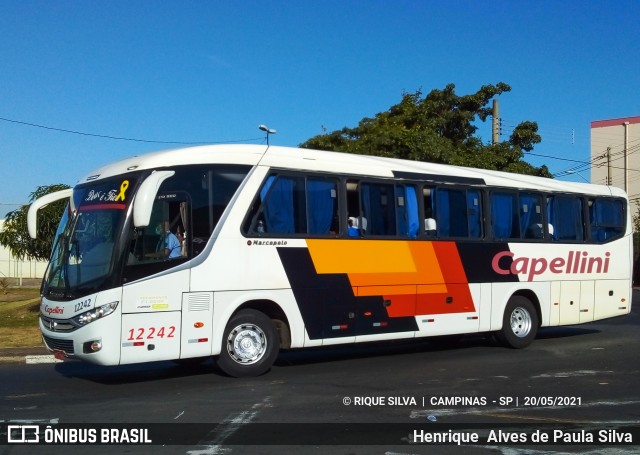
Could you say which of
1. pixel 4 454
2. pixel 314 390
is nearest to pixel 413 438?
pixel 314 390

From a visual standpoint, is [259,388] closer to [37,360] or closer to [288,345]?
[288,345]

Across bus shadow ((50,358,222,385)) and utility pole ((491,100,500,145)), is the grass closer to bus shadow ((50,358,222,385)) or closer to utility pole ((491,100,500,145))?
bus shadow ((50,358,222,385))

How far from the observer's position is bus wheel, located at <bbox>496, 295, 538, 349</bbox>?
1446 centimetres

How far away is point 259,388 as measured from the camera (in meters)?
10.0

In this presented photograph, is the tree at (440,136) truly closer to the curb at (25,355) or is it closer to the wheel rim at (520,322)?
the wheel rim at (520,322)

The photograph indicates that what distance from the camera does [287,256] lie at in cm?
1132

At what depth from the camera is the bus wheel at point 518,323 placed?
47.5 feet

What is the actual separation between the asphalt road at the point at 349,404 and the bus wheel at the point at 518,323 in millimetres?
744

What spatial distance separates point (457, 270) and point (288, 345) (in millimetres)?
3832

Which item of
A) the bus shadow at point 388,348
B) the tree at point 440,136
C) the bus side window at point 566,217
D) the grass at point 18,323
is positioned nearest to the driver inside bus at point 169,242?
the bus shadow at point 388,348

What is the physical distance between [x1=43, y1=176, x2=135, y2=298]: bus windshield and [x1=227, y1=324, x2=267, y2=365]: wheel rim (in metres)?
2.12

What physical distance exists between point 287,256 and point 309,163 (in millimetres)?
1558

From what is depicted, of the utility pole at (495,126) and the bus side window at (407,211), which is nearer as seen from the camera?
the bus side window at (407,211)

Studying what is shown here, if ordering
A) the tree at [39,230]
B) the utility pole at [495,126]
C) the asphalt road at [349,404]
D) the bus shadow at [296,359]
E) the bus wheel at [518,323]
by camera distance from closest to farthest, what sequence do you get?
the asphalt road at [349,404] → the bus shadow at [296,359] → the bus wheel at [518,323] → the tree at [39,230] → the utility pole at [495,126]
